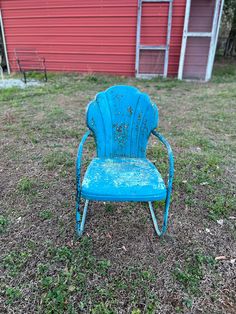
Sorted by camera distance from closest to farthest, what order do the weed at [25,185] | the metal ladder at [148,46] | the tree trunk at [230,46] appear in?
the weed at [25,185] < the metal ladder at [148,46] < the tree trunk at [230,46]

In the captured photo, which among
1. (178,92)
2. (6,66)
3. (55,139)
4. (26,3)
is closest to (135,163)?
(55,139)

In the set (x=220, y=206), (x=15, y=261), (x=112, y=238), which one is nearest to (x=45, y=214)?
(x=15, y=261)

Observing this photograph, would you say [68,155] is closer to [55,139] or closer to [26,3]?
[55,139]

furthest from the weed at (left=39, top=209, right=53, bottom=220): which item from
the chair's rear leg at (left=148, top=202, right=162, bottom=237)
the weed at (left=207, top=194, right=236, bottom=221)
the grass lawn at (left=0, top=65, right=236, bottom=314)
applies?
the weed at (left=207, top=194, right=236, bottom=221)

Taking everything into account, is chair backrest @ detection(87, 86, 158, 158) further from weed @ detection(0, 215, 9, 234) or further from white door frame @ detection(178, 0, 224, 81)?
white door frame @ detection(178, 0, 224, 81)

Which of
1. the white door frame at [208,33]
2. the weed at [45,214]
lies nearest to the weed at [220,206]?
the weed at [45,214]

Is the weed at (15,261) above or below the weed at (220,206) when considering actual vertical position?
below

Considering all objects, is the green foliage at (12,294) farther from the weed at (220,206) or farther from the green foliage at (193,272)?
the weed at (220,206)

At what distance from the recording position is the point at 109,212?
180 centimetres

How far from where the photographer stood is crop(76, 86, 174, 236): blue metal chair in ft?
4.51

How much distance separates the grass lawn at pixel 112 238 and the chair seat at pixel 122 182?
1.38 feet

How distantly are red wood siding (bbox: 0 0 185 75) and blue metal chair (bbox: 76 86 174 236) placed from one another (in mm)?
4724

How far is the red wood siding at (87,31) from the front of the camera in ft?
18.3

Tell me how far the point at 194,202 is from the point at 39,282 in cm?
123
